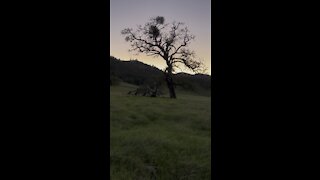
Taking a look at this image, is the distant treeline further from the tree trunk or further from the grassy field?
the grassy field

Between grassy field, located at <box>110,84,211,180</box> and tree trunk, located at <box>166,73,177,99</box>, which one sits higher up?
tree trunk, located at <box>166,73,177,99</box>

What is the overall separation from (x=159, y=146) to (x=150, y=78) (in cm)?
1778

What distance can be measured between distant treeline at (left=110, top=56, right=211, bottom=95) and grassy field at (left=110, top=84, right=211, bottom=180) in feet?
34.7

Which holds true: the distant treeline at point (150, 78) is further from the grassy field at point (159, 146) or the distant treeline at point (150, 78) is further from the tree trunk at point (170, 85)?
the grassy field at point (159, 146)

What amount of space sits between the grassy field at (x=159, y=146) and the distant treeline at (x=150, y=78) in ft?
34.7

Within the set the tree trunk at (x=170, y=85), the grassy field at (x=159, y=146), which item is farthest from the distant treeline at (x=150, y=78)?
the grassy field at (x=159, y=146)

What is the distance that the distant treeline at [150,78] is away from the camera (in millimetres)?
23875

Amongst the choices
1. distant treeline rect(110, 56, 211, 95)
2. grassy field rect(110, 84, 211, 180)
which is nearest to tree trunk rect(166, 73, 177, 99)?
distant treeline rect(110, 56, 211, 95)

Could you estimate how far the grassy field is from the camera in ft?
22.0
